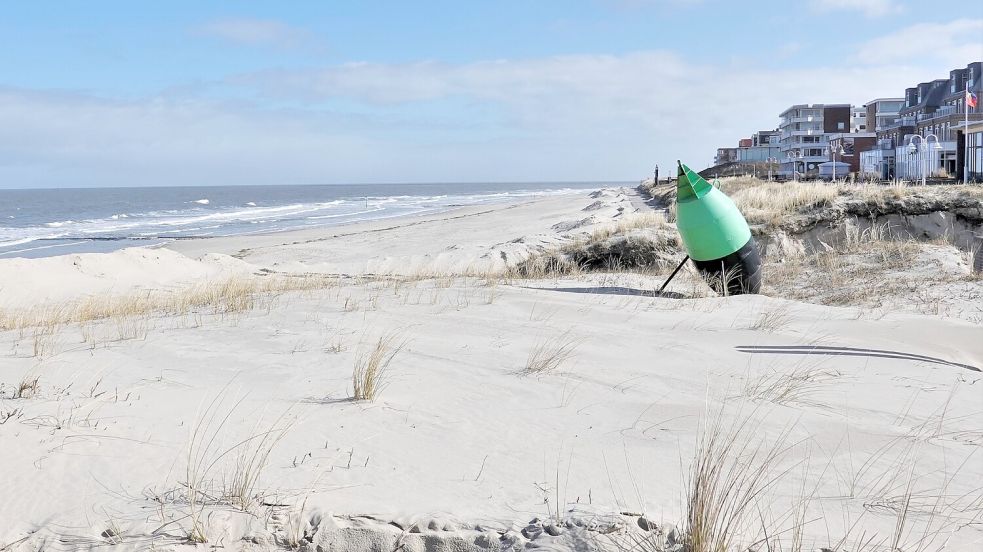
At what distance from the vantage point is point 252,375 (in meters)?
4.90

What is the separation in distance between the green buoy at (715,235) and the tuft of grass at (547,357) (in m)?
3.63

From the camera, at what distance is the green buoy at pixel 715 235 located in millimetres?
8773

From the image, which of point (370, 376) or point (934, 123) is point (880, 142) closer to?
point (934, 123)

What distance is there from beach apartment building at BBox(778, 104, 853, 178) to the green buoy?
86501mm

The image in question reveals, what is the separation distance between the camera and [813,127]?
322 ft

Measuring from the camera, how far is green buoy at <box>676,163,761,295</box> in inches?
345

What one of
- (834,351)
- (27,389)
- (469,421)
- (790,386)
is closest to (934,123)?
(834,351)

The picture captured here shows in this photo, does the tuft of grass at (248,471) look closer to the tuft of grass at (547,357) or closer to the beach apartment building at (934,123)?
the tuft of grass at (547,357)

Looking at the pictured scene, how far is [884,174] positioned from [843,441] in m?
59.6

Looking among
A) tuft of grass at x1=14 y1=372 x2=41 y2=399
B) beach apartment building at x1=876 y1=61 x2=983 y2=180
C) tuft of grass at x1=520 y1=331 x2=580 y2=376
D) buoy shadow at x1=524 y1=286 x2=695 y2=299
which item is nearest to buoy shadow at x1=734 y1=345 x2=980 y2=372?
tuft of grass at x1=520 y1=331 x2=580 y2=376

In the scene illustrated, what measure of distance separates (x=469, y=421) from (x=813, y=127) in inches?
4158

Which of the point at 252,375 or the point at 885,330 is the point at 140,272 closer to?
the point at 252,375

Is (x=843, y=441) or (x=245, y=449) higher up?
Answer: (x=245, y=449)

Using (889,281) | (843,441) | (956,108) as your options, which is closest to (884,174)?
(956,108)
